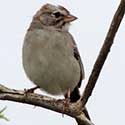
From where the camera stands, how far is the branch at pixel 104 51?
7.88ft

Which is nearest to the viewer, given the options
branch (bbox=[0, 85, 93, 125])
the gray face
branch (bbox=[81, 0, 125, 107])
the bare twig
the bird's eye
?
branch (bbox=[81, 0, 125, 107])

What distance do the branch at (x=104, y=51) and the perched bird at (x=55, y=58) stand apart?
1.86m

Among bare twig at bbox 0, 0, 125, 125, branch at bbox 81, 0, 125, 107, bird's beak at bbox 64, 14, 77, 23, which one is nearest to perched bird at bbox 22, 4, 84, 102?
bird's beak at bbox 64, 14, 77, 23

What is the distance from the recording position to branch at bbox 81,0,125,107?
2.40m

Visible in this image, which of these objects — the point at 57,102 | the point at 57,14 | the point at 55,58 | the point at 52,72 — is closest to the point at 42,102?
the point at 57,102

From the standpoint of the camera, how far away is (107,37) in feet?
8.42

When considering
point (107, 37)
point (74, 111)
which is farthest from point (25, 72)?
point (107, 37)

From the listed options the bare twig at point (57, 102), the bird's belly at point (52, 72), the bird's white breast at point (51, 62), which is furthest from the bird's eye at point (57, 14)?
the bare twig at point (57, 102)

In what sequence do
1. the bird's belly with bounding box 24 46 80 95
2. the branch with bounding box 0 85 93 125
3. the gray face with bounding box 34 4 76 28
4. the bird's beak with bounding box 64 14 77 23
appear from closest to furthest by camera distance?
the branch with bounding box 0 85 93 125 < the bird's belly with bounding box 24 46 80 95 < the bird's beak with bounding box 64 14 77 23 < the gray face with bounding box 34 4 76 28

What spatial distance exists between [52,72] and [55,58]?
0.55ft

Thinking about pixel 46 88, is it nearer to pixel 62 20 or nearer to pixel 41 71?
pixel 41 71

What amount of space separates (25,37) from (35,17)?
1.58 feet

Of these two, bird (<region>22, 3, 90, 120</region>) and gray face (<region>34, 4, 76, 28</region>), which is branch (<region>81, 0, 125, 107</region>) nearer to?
bird (<region>22, 3, 90, 120</region>)

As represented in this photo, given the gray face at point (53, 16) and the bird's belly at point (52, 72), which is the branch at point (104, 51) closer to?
the bird's belly at point (52, 72)
